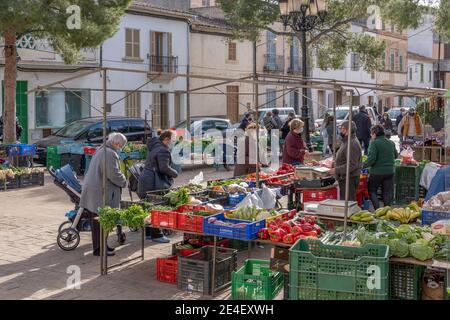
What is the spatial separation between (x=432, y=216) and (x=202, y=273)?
287cm

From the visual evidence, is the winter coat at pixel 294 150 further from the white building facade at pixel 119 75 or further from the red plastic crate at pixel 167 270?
the white building facade at pixel 119 75

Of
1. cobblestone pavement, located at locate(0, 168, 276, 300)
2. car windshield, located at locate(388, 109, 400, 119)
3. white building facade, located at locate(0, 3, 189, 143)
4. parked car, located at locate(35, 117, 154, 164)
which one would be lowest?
cobblestone pavement, located at locate(0, 168, 276, 300)

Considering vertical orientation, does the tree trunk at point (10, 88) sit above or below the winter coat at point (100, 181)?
above

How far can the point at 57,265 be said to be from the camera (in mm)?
8344

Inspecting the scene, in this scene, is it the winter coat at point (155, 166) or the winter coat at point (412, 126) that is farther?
the winter coat at point (412, 126)

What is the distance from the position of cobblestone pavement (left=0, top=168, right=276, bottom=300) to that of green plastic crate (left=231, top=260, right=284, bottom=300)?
474 millimetres

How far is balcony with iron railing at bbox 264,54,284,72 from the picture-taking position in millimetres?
36375

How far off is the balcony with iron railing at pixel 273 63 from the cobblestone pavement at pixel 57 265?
2566cm

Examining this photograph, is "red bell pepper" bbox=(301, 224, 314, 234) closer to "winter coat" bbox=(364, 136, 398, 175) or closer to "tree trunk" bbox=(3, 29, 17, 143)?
"winter coat" bbox=(364, 136, 398, 175)

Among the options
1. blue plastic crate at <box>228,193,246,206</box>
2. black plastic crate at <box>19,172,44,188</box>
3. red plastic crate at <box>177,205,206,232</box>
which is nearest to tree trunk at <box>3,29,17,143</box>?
black plastic crate at <box>19,172,44,188</box>

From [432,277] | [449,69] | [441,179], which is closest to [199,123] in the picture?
[441,179]

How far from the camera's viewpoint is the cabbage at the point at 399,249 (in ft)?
20.2

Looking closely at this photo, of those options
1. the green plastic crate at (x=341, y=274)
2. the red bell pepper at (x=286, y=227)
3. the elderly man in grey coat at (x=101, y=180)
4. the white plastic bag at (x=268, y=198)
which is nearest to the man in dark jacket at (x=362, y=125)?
the white plastic bag at (x=268, y=198)

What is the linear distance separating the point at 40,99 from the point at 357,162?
54.7 ft
